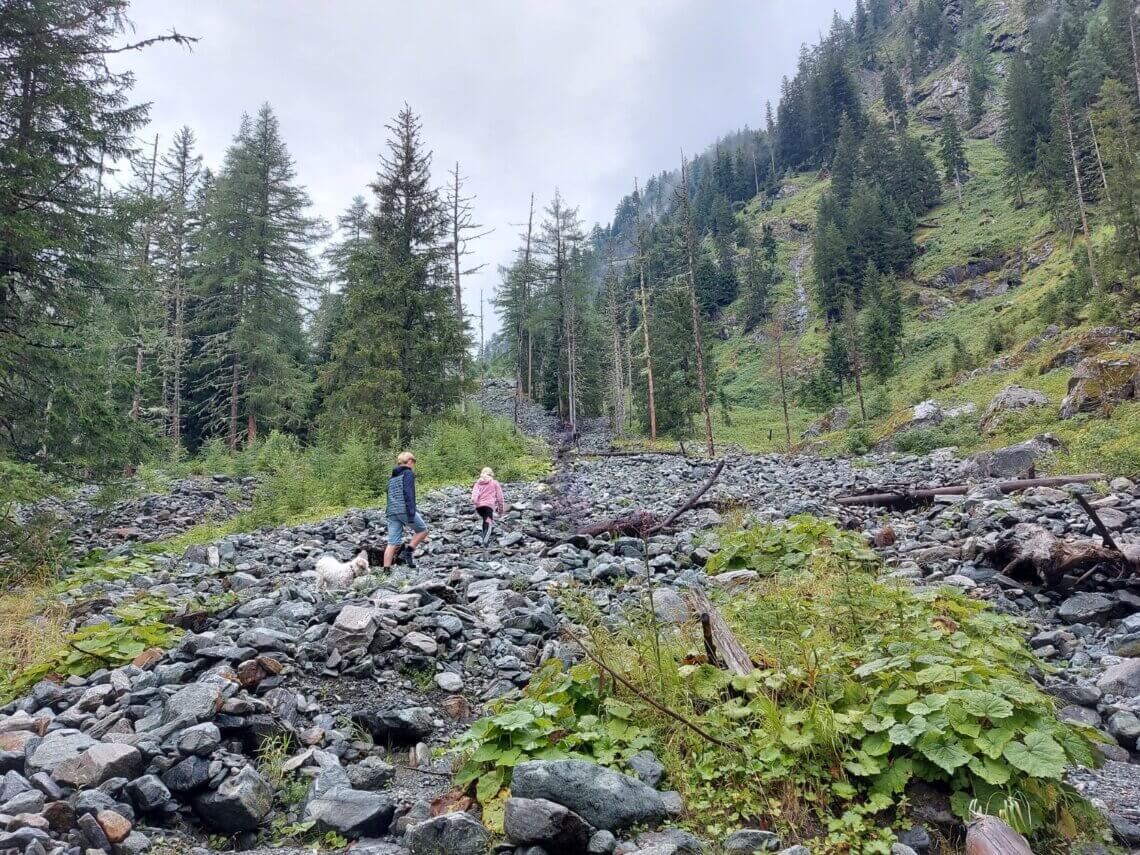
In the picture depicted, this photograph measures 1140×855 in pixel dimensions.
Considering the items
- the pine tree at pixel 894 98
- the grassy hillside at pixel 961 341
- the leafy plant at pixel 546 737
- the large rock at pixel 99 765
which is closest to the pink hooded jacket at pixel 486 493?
the leafy plant at pixel 546 737

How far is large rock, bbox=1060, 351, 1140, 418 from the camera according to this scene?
1614 centimetres

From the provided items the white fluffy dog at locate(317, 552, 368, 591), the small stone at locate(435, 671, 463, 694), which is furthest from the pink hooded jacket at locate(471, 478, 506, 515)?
the small stone at locate(435, 671, 463, 694)

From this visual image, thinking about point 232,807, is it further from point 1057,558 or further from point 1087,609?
point 1057,558

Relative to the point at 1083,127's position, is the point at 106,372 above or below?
below

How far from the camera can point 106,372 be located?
12922 millimetres

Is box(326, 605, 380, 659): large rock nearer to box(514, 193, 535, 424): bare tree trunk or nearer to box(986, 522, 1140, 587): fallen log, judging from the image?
box(986, 522, 1140, 587): fallen log

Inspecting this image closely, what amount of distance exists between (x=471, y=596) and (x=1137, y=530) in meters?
8.02

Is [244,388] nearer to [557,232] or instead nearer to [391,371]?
[391,371]

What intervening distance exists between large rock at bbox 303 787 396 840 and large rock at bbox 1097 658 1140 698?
4686 millimetres

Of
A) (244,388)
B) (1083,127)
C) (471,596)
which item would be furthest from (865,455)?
(1083,127)

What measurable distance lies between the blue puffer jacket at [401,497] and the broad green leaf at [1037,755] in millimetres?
7878

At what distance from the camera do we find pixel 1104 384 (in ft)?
54.4

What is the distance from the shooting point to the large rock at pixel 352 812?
3.04 meters

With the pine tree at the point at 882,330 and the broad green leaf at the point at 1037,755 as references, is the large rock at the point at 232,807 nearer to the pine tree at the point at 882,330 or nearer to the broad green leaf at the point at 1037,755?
the broad green leaf at the point at 1037,755
